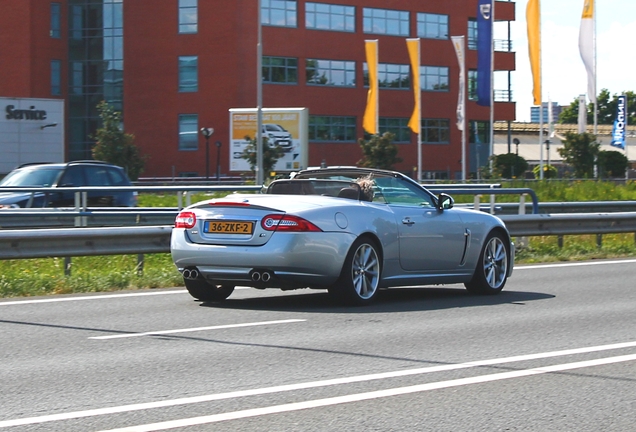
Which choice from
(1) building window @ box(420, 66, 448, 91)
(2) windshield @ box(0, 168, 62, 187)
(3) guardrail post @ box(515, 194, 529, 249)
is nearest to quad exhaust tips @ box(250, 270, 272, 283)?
(3) guardrail post @ box(515, 194, 529, 249)

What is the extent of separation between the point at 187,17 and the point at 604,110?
9954 centimetres

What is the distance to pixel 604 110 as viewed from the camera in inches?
5984

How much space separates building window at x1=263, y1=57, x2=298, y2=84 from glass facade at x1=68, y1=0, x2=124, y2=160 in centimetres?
899

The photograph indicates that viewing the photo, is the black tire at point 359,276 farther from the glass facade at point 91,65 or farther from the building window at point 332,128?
the glass facade at point 91,65

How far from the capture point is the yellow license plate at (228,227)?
33.2 feet

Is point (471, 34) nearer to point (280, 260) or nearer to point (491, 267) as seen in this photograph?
point (491, 267)

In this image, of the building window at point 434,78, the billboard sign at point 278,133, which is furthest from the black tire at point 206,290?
the building window at point 434,78

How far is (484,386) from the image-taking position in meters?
6.62

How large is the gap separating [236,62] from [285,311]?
54.0 meters

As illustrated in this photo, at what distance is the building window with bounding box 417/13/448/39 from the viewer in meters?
70.4

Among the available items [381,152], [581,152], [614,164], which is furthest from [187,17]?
[614,164]

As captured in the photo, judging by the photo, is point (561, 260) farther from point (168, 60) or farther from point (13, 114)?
point (168, 60)

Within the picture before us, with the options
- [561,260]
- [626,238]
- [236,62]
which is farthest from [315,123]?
[561,260]

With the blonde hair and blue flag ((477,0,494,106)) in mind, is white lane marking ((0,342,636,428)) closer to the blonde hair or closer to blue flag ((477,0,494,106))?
the blonde hair
